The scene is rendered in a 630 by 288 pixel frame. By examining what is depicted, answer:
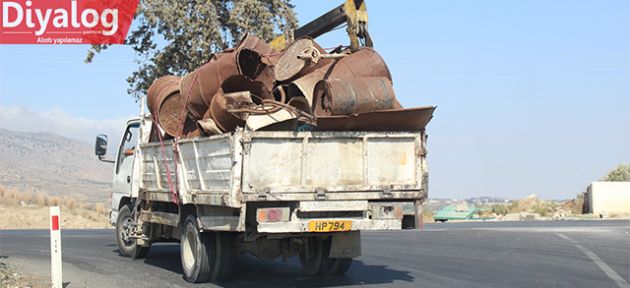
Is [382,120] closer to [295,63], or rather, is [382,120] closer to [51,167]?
[295,63]

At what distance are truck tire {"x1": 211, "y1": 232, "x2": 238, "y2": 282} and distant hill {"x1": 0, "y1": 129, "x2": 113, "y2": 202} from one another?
7167cm

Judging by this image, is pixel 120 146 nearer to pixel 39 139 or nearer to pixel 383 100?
pixel 383 100

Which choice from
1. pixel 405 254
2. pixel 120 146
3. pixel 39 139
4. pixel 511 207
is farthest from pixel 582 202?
pixel 39 139

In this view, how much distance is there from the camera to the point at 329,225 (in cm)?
959

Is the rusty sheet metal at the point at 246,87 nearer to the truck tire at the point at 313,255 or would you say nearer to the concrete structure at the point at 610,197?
the truck tire at the point at 313,255

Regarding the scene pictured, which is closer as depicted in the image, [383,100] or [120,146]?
[383,100]

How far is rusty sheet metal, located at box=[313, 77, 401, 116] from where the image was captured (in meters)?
9.69

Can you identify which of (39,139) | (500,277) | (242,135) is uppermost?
(39,139)

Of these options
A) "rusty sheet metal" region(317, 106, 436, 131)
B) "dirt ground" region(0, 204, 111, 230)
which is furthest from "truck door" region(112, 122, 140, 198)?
"dirt ground" region(0, 204, 111, 230)

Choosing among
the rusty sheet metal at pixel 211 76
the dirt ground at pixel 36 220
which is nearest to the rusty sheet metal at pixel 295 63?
the rusty sheet metal at pixel 211 76

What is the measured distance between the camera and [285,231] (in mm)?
9328

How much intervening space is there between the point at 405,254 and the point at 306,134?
583 cm

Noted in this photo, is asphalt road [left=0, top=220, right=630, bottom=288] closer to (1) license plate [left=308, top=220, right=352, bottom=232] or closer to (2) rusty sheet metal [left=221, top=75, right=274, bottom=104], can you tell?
(1) license plate [left=308, top=220, right=352, bottom=232]

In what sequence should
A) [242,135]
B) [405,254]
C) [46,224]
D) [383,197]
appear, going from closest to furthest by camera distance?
[242,135]
[383,197]
[405,254]
[46,224]
